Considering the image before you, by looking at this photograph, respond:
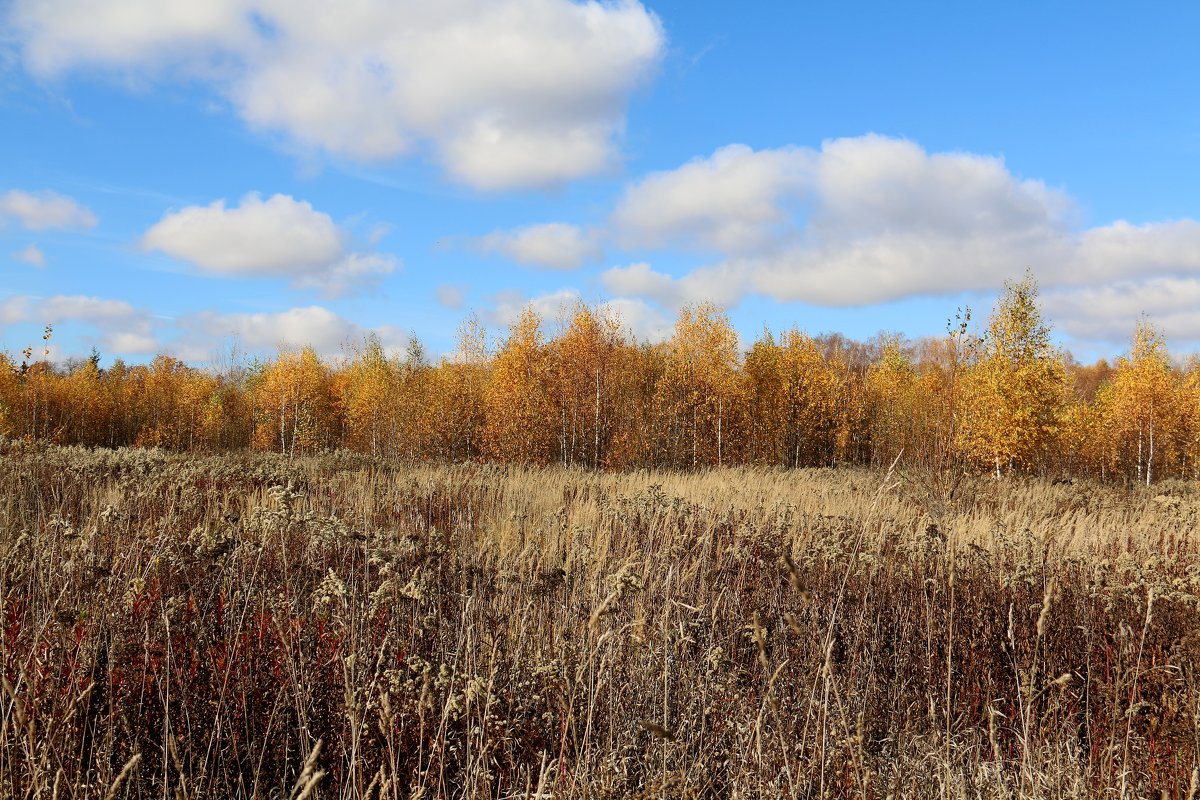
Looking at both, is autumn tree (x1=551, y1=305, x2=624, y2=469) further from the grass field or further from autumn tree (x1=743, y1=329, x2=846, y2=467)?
the grass field

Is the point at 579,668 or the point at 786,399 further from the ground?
the point at 786,399

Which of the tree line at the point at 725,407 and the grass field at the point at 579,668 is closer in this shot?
the grass field at the point at 579,668

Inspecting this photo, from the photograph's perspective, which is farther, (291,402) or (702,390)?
(291,402)

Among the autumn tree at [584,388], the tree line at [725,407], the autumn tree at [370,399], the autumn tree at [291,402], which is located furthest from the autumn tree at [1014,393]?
Answer: the autumn tree at [291,402]

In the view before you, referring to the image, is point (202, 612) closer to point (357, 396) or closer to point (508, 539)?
point (508, 539)

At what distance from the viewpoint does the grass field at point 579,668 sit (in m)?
2.51

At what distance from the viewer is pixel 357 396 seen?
4381cm

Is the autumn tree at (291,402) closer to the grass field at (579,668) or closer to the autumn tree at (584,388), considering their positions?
the autumn tree at (584,388)

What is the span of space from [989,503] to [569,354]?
2209cm

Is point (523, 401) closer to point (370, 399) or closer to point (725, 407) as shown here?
point (725, 407)

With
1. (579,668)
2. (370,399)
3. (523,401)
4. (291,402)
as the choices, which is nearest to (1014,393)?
(523,401)

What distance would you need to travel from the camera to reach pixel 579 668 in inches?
105

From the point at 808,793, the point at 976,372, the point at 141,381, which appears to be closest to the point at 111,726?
the point at 808,793

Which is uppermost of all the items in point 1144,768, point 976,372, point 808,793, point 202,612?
point 976,372
